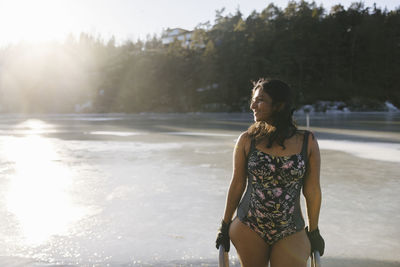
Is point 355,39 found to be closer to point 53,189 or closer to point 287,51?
point 287,51

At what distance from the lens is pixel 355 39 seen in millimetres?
67188

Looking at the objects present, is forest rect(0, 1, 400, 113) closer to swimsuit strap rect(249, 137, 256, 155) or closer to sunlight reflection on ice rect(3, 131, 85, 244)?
sunlight reflection on ice rect(3, 131, 85, 244)

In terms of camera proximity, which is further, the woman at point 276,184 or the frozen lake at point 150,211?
the frozen lake at point 150,211

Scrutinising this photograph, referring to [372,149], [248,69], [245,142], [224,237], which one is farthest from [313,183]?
[248,69]

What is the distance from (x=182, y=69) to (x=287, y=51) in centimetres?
2114

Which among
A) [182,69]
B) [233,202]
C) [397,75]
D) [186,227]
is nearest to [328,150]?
[186,227]

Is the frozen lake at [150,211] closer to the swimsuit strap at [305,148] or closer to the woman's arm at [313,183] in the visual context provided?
the woman's arm at [313,183]

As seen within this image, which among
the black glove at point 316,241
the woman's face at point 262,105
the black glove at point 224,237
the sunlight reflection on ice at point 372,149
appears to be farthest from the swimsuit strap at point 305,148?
the sunlight reflection on ice at point 372,149

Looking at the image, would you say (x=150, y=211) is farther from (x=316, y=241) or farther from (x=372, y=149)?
(x=372, y=149)

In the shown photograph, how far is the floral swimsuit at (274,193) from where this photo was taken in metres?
1.85

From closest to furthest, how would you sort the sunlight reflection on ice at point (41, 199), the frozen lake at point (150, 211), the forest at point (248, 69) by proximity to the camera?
1. the frozen lake at point (150, 211)
2. the sunlight reflection on ice at point (41, 199)
3. the forest at point (248, 69)

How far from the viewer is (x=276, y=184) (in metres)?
1.89

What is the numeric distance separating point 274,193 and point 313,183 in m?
0.24

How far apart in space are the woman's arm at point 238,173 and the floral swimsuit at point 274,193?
1.9 inches
